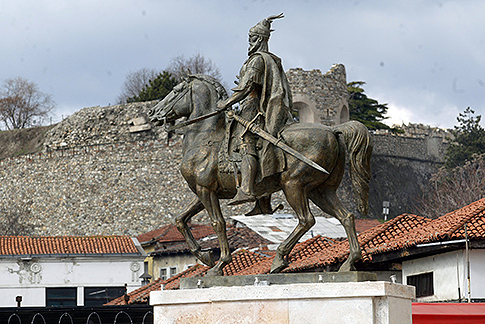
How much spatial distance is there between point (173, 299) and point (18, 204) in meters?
37.3

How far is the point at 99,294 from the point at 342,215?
2431 centimetres

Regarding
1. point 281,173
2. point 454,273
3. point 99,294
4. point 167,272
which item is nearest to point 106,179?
point 99,294

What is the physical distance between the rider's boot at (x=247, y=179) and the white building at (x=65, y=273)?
23.6m

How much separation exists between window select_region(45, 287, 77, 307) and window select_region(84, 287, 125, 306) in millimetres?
487

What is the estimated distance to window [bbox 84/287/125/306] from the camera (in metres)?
30.2

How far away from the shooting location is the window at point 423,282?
48.1 ft

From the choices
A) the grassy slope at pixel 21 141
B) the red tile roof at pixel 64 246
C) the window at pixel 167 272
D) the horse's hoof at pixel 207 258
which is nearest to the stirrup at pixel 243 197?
the horse's hoof at pixel 207 258

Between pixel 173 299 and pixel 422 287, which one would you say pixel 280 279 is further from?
pixel 422 287

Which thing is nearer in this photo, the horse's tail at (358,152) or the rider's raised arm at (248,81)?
the horse's tail at (358,152)

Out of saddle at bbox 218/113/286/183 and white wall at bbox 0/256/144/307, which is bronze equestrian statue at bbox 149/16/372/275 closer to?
saddle at bbox 218/113/286/183

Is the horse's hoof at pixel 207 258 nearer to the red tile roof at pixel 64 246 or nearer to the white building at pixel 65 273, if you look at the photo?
the white building at pixel 65 273

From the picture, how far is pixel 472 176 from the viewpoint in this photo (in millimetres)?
38844

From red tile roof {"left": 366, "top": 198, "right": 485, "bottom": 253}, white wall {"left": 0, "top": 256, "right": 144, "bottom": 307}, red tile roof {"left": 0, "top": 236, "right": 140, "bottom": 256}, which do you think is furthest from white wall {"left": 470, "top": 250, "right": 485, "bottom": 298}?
red tile roof {"left": 0, "top": 236, "right": 140, "bottom": 256}

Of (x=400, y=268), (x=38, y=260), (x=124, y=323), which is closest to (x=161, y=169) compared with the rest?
(x=38, y=260)
